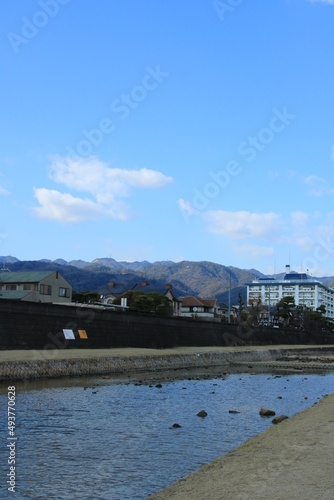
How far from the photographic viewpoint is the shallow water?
34.8ft

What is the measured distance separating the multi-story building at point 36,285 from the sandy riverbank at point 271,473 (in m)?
63.9

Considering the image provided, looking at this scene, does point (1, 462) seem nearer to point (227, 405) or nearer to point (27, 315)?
point (227, 405)

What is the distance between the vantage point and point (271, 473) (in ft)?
30.4

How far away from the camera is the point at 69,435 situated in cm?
1470

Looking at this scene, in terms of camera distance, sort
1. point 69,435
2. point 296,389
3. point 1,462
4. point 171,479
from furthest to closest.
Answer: point 296,389, point 69,435, point 1,462, point 171,479

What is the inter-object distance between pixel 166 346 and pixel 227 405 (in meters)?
37.9

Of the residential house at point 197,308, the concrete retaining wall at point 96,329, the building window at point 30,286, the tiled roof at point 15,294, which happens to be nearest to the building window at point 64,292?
the building window at point 30,286

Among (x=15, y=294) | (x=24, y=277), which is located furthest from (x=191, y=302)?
(x=15, y=294)

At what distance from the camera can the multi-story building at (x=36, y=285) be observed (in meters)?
75.1

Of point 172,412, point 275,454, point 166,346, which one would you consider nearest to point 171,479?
point 275,454

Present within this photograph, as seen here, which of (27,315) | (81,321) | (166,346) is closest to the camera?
(27,315)
